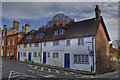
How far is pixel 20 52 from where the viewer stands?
30.9 meters

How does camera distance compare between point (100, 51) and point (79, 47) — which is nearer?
point (79, 47)

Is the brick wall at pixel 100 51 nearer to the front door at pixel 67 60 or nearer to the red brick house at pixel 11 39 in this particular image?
the front door at pixel 67 60

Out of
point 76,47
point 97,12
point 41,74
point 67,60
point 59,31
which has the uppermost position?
point 97,12

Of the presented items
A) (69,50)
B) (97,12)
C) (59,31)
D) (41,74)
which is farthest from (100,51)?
(41,74)

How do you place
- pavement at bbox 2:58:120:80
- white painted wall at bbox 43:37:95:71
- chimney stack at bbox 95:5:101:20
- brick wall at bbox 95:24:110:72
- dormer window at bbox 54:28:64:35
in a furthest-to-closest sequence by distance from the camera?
dormer window at bbox 54:28:64:35, chimney stack at bbox 95:5:101:20, white painted wall at bbox 43:37:95:71, brick wall at bbox 95:24:110:72, pavement at bbox 2:58:120:80

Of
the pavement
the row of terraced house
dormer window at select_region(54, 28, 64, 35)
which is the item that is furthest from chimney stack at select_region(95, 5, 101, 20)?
the pavement

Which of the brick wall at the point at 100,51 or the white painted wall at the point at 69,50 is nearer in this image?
the brick wall at the point at 100,51

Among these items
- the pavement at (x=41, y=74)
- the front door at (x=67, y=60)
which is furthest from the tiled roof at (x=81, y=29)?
the pavement at (x=41, y=74)

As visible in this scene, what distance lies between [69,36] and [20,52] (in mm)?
17607

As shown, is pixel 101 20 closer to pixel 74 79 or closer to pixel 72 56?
pixel 72 56

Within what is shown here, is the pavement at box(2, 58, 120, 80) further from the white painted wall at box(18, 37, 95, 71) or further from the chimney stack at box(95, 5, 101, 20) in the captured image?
the chimney stack at box(95, 5, 101, 20)

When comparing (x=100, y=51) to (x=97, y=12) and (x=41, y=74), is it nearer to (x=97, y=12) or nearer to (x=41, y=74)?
(x=97, y=12)

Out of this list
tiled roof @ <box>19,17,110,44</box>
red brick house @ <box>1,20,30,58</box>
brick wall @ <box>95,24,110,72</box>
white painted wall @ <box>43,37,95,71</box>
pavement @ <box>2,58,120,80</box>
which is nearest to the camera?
pavement @ <box>2,58,120,80</box>

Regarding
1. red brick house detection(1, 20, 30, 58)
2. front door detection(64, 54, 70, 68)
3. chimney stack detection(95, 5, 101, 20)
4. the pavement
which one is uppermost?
chimney stack detection(95, 5, 101, 20)
